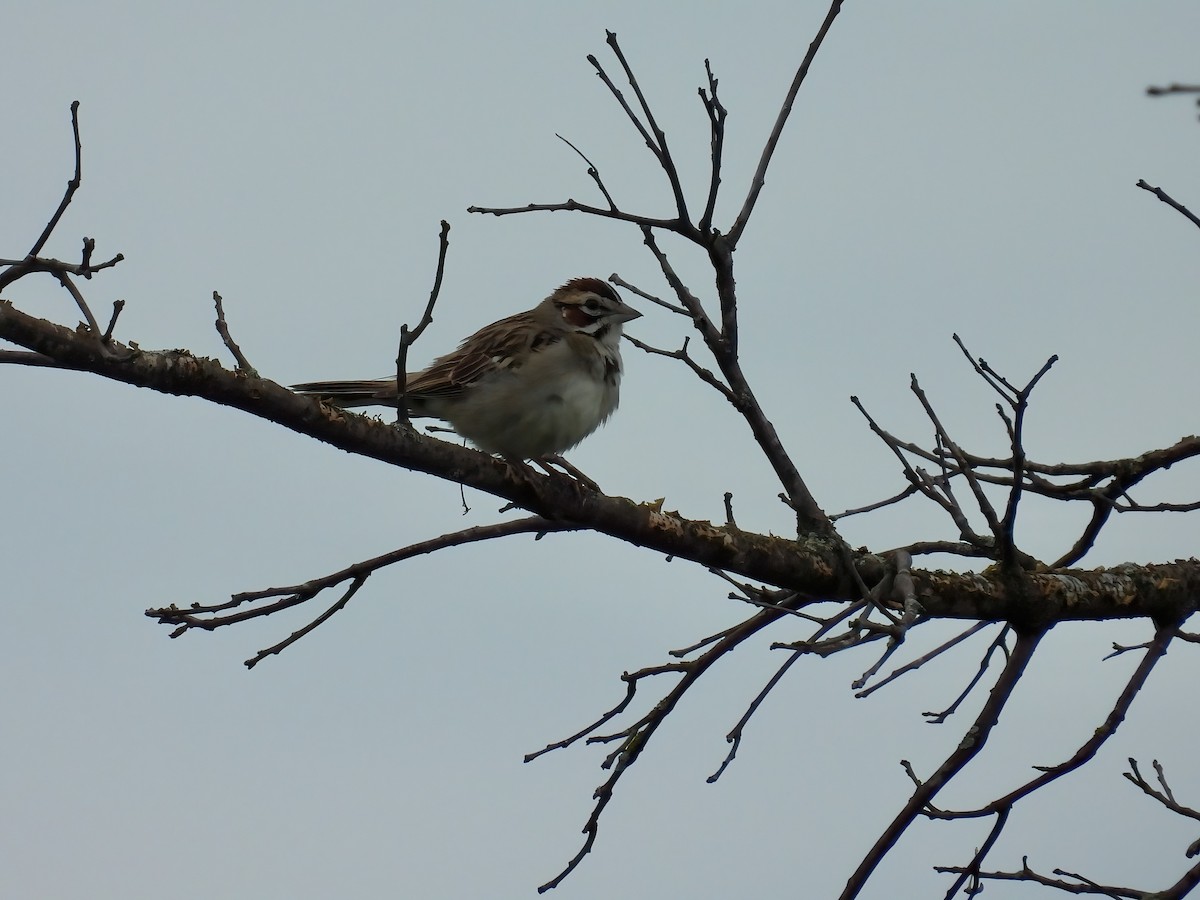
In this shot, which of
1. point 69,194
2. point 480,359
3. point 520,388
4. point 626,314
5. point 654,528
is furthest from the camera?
point 626,314

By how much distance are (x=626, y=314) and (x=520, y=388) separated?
1301mm

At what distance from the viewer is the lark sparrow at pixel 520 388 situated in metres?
6.84

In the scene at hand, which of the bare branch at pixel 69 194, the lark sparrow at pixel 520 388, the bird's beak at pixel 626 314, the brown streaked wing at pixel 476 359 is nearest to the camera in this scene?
the bare branch at pixel 69 194

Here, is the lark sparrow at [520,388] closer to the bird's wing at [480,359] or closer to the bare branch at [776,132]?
the bird's wing at [480,359]

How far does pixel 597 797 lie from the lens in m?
6.07

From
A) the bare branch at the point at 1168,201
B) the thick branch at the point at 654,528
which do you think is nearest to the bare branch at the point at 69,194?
the thick branch at the point at 654,528

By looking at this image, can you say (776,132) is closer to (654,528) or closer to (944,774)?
(654,528)

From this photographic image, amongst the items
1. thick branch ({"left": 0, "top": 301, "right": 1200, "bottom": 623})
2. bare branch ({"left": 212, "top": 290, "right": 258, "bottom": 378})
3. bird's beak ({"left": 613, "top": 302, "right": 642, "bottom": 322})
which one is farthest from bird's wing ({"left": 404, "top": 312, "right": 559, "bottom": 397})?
bare branch ({"left": 212, "top": 290, "right": 258, "bottom": 378})

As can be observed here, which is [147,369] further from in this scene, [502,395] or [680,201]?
[502,395]

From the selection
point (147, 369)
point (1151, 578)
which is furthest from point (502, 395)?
point (1151, 578)

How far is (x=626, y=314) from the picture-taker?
7.95 m

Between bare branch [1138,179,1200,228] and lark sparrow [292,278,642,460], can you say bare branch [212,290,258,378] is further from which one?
bare branch [1138,179,1200,228]

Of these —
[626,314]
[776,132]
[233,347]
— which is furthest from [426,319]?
[626,314]

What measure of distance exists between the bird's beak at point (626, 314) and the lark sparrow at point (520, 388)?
0.38m
